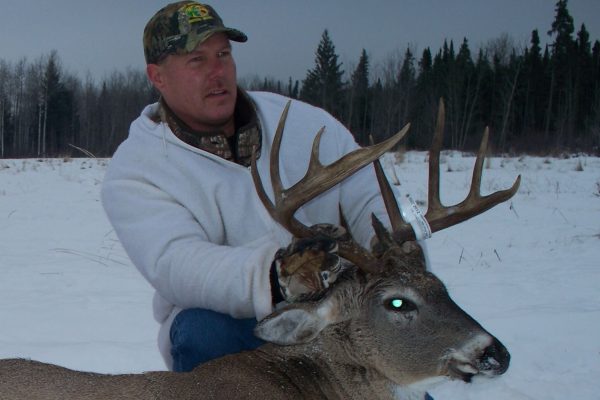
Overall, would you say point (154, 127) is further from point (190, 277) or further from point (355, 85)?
point (355, 85)

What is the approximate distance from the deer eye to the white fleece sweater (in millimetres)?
475

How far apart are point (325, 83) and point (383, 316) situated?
44172 mm

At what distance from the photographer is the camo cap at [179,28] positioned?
3.46 meters

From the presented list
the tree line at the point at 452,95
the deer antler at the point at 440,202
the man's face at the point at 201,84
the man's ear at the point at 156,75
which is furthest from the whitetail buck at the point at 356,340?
the tree line at the point at 452,95

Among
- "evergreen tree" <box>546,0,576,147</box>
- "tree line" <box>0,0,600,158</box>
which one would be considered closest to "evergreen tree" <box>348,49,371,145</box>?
"tree line" <box>0,0,600,158</box>

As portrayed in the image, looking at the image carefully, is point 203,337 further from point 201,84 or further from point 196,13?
point 196,13

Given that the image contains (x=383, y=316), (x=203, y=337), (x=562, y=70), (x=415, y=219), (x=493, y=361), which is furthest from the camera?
(x=562, y=70)

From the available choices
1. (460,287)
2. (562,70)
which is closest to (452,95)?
(562,70)

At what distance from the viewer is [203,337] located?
314cm

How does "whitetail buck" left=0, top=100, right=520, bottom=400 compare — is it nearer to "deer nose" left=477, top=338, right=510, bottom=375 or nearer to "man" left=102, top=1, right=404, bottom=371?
"deer nose" left=477, top=338, right=510, bottom=375

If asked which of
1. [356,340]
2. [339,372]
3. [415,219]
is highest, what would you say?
[415,219]

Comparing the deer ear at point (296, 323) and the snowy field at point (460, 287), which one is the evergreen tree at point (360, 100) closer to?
the snowy field at point (460, 287)

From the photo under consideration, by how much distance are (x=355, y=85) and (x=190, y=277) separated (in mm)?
46095

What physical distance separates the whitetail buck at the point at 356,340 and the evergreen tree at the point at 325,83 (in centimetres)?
4286
